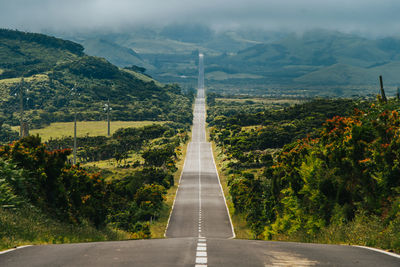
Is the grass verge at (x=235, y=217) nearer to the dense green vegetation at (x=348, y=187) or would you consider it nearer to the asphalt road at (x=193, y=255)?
the dense green vegetation at (x=348, y=187)

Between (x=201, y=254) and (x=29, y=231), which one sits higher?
(x=201, y=254)

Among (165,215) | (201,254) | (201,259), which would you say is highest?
(201,259)

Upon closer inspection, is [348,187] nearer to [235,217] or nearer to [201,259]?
[201,259]

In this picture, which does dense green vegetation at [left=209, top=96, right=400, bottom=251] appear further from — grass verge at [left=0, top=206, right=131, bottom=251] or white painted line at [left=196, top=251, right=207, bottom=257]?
grass verge at [left=0, top=206, right=131, bottom=251]

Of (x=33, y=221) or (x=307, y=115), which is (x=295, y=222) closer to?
(x=33, y=221)

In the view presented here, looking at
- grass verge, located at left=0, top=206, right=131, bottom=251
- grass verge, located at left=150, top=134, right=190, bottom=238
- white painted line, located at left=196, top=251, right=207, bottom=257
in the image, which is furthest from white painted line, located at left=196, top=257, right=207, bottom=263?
grass verge, located at left=150, top=134, right=190, bottom=238

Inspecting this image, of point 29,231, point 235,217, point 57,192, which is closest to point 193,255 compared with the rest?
point 29,231

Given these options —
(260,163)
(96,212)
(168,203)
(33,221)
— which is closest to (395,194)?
(33,221)

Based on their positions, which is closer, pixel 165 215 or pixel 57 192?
pixel 57 192

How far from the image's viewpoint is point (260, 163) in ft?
427

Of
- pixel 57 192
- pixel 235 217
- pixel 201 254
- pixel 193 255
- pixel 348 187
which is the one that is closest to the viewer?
pixel 193 255

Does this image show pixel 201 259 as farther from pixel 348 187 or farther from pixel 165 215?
pixel 165 215

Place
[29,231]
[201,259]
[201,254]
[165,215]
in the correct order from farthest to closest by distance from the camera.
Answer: [165,215], [29,231], [201,254], [201,259]

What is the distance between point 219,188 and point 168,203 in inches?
806
